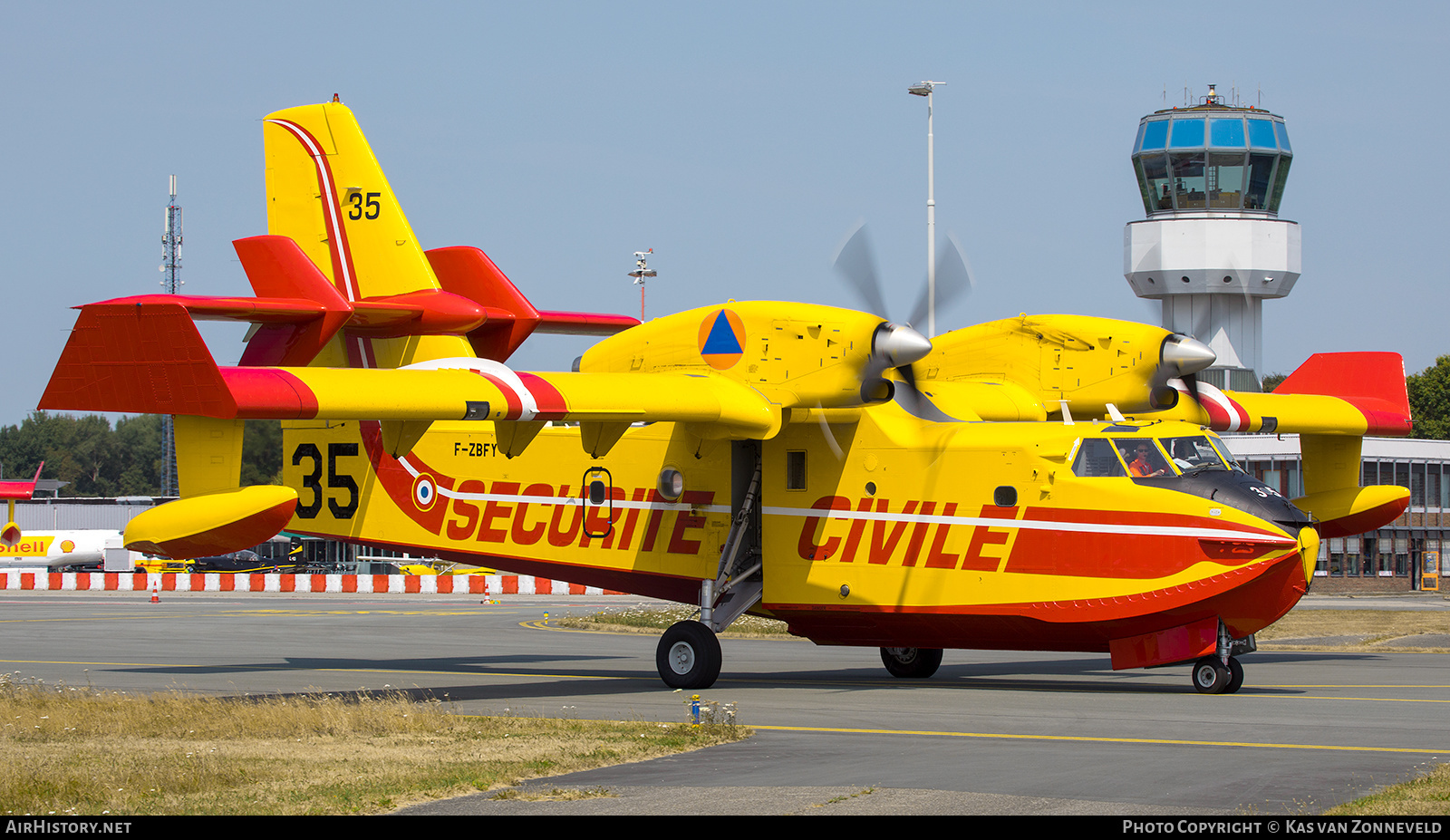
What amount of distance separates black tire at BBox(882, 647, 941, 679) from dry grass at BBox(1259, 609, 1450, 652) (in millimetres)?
9457

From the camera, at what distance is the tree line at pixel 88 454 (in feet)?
479

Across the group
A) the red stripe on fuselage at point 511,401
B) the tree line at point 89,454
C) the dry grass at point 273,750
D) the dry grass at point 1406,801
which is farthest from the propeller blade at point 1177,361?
the tree line at point 89,454

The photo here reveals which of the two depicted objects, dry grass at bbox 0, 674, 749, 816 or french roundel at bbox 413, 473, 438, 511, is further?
french roundel at bbox 413, 473, 438, 511

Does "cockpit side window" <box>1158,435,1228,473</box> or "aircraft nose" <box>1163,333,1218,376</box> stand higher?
"aircraft nose" <box>1163,333,1218,376</box>

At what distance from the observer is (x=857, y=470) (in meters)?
20.4

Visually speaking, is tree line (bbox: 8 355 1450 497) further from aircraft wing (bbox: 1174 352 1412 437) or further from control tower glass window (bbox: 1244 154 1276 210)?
aircraft wing (bbox: 1174 352 1412 437)

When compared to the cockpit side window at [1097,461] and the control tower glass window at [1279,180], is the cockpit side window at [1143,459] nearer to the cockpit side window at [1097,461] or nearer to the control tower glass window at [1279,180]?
the cockpit side window at [1097,461]

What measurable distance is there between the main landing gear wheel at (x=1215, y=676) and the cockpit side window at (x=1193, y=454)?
2.40 meters

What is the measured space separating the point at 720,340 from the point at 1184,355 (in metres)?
6.87

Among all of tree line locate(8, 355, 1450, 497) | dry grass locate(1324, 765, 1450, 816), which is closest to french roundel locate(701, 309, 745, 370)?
dry grass locate(1324, 765, 1450, 816)

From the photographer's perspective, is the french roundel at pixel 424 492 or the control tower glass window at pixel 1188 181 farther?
the control tower glass window at pixel 1188 181

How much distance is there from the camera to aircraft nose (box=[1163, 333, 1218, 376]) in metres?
21.7

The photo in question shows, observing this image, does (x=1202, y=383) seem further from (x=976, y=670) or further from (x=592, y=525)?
(x=592, y=525)
